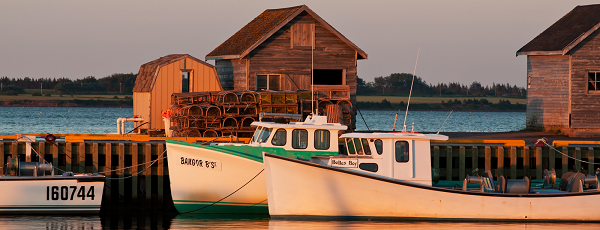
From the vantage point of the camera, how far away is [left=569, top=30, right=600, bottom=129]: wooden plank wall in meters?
29.8

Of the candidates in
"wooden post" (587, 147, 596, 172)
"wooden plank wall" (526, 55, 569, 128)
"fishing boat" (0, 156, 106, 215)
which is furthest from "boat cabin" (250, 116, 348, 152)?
"wooden plank wall" (526, 55, 569, 128)

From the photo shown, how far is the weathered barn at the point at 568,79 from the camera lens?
2981cm

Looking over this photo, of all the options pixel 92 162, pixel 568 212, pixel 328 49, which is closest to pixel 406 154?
pixel 568 212

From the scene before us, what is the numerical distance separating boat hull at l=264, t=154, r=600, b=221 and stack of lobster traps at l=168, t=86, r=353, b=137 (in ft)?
22.5

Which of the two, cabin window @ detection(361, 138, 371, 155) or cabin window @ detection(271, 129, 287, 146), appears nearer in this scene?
cabin window @ detection(361, 138, 371, 155)

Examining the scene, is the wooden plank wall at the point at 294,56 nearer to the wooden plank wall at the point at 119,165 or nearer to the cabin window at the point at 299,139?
the wooden plank wall at the point at 119,165

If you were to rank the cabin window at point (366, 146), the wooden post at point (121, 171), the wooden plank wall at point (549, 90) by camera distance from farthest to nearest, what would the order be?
→ the wooden plank wall at point (549, 90)
the wooden post at point (121, 171)
the cabin window at point (366, 146)

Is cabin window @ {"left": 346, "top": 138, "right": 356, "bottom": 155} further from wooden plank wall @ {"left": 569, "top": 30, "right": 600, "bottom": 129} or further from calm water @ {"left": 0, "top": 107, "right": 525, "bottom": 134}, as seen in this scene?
calm water @ {"left": 0, "top": 107, "right": 525, "bottom": 134}

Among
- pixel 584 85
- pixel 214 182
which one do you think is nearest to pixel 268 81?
pixel 214 182

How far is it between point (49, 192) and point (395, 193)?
8.49 m

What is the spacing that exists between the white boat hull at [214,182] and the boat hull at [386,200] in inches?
57.8

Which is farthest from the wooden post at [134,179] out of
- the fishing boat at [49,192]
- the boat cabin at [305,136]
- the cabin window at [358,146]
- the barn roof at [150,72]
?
the barn roof at [150,72]

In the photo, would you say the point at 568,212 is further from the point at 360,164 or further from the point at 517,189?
the point at 360,164

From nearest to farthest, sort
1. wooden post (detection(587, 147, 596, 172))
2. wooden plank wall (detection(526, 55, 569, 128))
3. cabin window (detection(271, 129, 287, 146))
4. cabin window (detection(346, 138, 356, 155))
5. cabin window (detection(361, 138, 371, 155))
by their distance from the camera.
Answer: cabin window (detection(361, 138, 371, 155)) < cabin window (detection(346, 138, 356, 155)) < cabin window (detection(271, 129, 287, 146)) < wooden post (detection(587, 147, 596, 172)) < wooden plank wall (detection(526, 55, 569, 128))
